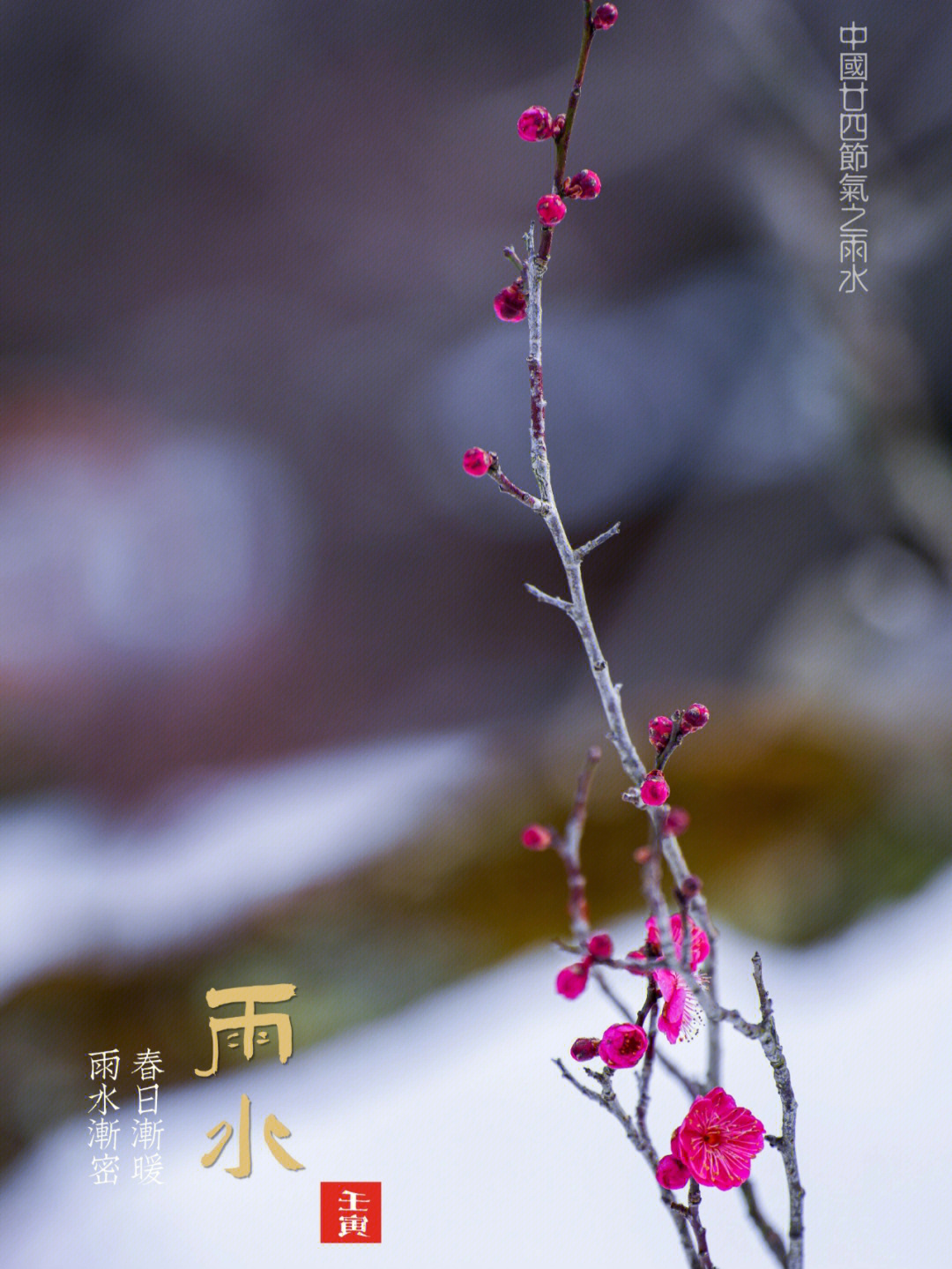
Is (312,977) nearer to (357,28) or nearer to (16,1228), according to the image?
(16,1228)

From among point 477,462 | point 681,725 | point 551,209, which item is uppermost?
point 551,209

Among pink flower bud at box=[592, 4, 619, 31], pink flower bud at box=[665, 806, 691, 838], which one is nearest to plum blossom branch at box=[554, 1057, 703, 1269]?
pink flower bud at box=[665, 806, 691, 838]

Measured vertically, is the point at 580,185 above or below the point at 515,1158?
above

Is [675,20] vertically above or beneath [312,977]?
above

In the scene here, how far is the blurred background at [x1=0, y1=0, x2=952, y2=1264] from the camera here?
2.43 feet

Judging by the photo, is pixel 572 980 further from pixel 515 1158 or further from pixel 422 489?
pixel 422 489

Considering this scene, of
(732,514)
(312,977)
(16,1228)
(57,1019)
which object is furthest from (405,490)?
(16,1228)

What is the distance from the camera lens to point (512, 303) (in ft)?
1.36

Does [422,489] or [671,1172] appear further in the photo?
[422,489]

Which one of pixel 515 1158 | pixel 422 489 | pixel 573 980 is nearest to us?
pixel 573 980

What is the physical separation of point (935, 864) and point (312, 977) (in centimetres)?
52

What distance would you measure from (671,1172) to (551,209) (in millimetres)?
435

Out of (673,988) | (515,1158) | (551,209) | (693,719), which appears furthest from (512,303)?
(515,1158)

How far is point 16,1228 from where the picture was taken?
26.4 inches
